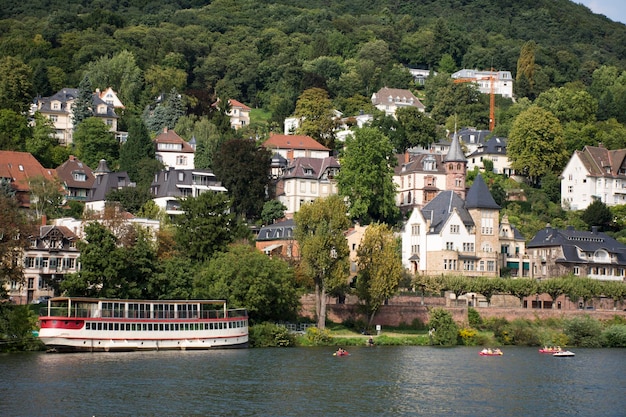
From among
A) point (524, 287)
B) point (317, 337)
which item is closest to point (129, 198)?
point (317, 337)

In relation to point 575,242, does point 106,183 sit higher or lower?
higher

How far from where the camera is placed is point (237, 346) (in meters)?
84.9

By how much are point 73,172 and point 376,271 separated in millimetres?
45859

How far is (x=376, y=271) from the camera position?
303ft

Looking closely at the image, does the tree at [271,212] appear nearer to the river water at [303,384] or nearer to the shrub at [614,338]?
the shrub at [614,338]

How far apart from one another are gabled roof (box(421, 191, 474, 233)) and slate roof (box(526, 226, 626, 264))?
8.24 m

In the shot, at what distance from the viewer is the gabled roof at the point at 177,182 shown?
399 feet

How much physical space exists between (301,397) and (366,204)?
57.8 m

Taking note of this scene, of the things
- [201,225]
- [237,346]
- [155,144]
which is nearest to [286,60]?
[155,144]

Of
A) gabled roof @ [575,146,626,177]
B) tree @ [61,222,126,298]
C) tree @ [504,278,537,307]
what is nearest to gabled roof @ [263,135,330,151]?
gabled roof @ [575,146,626,177]

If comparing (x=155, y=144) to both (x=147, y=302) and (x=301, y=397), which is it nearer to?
(x=147, y=302)

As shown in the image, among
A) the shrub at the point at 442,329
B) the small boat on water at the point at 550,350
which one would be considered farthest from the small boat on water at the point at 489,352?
the shrub at the point at 442,329

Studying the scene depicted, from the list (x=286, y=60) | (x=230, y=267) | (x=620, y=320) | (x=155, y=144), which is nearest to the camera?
(x=230, y=267)

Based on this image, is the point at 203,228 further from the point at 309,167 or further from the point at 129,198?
the point at 309,167
